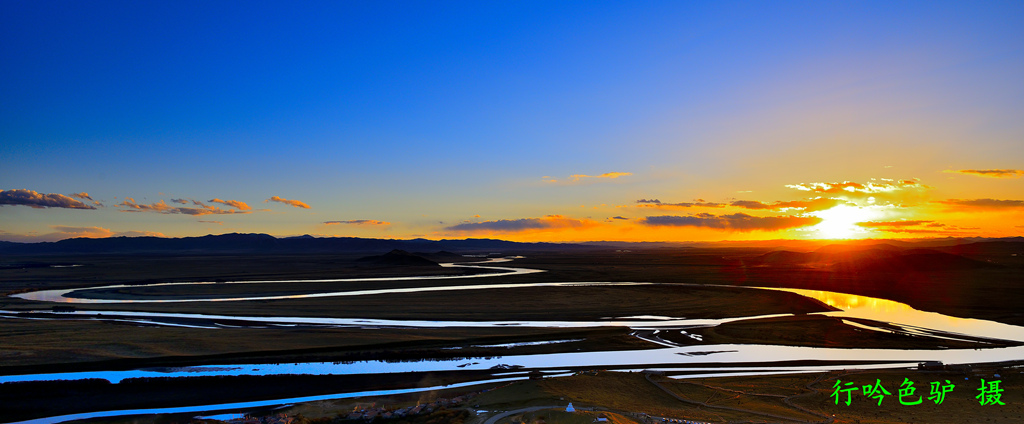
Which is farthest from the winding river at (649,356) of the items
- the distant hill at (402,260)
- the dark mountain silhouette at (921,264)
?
the distant hill at (402,260)

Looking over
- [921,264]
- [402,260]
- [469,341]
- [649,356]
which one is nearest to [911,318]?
[649,356]

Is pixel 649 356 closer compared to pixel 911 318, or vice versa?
pixel 649 356

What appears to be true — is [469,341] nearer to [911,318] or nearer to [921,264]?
[911,318]

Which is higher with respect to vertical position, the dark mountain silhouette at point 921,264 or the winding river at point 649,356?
the dark mountain silhouette at point 921,264

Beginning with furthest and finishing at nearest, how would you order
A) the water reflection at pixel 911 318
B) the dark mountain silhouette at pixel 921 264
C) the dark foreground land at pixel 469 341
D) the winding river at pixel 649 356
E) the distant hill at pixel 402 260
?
1. the distant hill at pixel 402 260
2. the dark mountain silhouette at pixel 921 264
3. the water reflection at pixel 911 318
4. the winding river at pixel 649 356
5. the dark foreground land at pixel 469 341

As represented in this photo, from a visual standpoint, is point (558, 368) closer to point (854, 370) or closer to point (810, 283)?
point (854, 370)

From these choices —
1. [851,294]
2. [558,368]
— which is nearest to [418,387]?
[558,368]

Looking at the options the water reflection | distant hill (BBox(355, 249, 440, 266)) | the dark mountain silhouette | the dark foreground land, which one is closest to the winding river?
the water reflection

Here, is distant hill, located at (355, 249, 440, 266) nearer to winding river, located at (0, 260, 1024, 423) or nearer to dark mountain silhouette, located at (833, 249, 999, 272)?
winding river, located at (0, 260, 1024, 423)

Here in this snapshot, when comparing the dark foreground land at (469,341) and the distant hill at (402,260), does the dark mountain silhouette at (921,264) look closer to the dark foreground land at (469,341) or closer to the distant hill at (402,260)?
the dark foreground land at (469,341)

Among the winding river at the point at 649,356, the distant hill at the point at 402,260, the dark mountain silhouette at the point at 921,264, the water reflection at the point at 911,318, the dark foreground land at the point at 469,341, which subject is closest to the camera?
the dark foreground land at the point at 469,341

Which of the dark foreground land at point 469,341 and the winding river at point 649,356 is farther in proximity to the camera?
the winding river at point 649,356
